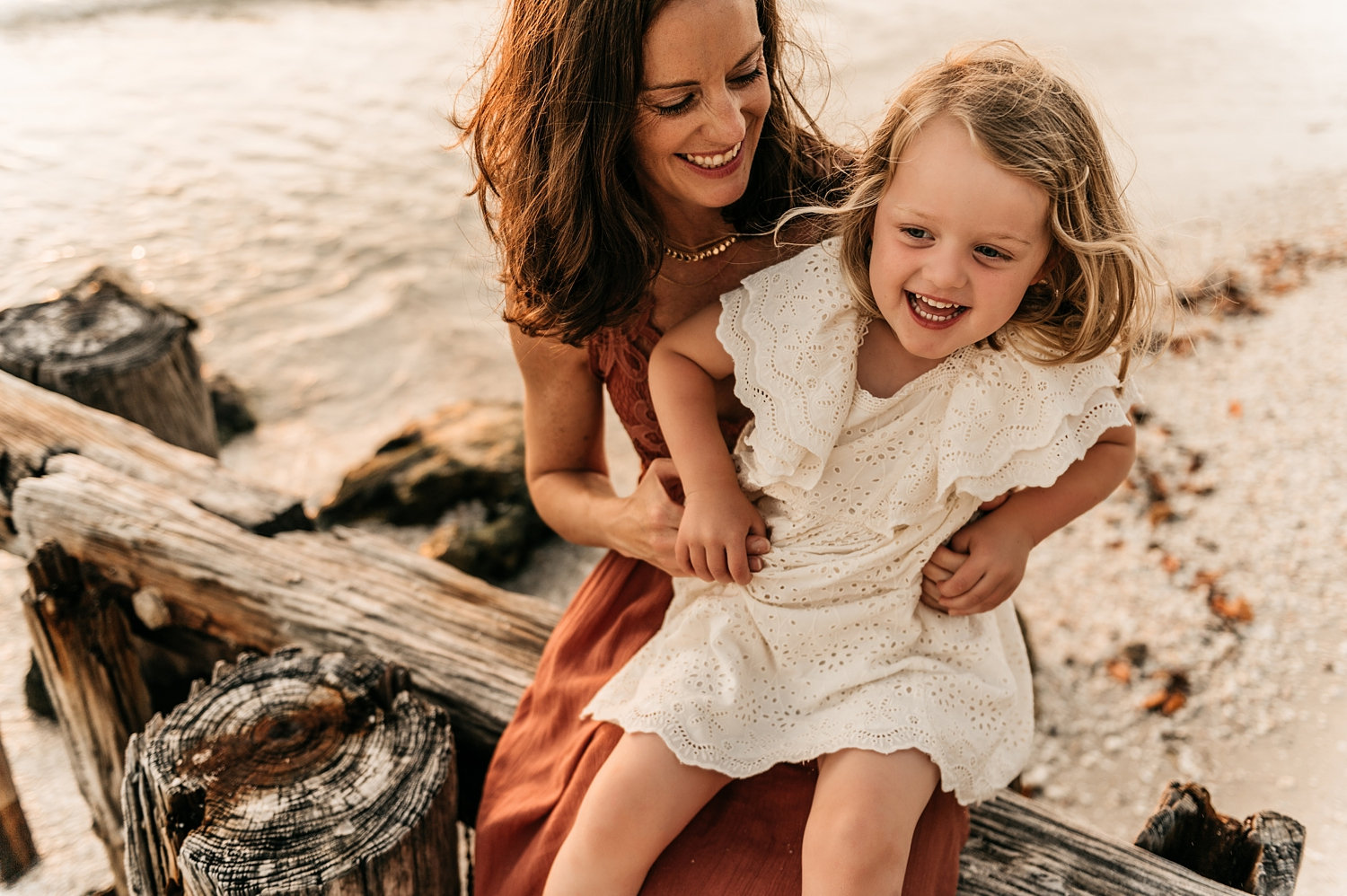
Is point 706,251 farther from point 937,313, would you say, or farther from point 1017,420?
point 1017,420

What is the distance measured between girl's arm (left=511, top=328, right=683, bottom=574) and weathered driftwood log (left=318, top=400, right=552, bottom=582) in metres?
1.83

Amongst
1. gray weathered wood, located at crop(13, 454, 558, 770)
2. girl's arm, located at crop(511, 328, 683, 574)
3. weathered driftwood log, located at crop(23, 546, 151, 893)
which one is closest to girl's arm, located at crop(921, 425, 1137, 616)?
girl's arm, located at crop(511, 328, 683, 574)

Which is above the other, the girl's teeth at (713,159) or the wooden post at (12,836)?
the girl's teeth at (713,159)

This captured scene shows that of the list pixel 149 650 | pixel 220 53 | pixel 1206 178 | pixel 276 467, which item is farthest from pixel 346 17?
pixel 149 650

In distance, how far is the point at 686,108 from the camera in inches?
68.2

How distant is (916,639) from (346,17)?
9486mm

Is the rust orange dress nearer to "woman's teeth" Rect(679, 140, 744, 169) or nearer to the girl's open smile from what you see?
"woman's teeth" Rect(679, 140, 744, 169)

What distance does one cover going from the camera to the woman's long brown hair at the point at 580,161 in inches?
67.4

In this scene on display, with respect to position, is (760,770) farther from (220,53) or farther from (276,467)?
(220,53)

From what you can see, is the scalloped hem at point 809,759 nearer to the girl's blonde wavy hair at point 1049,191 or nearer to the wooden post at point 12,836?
the girl's blonde wavy hair at point 1049,191

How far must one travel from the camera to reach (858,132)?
214cm

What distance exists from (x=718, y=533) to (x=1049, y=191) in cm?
76

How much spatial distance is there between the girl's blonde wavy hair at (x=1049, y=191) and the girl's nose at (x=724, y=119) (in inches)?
8.1

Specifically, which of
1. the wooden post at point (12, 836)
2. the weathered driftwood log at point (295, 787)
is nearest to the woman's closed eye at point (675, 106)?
the weathered driftwood log at point (295, 787)
